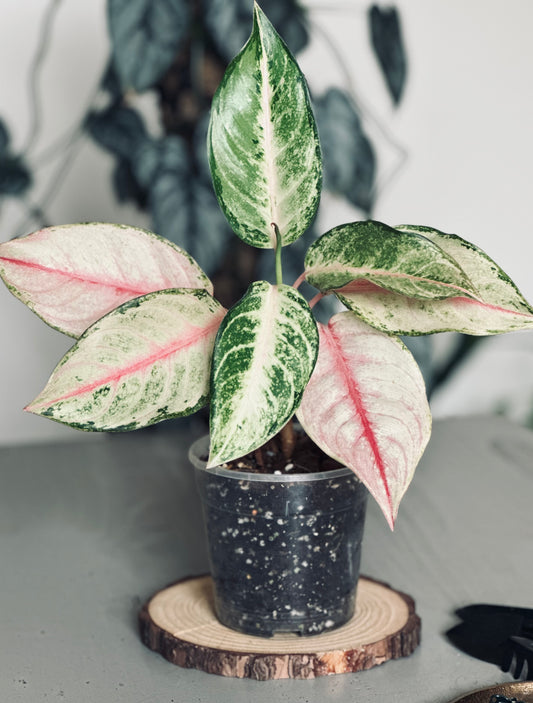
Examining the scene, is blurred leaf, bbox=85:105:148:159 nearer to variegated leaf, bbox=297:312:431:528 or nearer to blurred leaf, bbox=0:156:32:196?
blurred leaf, bbox=0:156:32:196

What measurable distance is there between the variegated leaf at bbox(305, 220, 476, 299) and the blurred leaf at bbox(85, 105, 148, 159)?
80 cm

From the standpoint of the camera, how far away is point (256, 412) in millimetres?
540

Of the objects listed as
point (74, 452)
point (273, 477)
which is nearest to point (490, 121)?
point (74, 452)

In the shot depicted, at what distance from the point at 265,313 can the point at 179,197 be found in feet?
2.61

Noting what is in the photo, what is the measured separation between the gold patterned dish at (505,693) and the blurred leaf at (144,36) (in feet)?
3.41

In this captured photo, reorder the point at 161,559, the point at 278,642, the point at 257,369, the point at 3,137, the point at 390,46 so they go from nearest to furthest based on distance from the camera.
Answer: the point at 257,369, the point at 278,642, the point at 161,559, the point at 3,137, the point at 390,46

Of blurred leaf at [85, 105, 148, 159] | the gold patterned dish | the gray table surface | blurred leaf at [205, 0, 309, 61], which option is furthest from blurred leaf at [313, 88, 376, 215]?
the gold patterned dish

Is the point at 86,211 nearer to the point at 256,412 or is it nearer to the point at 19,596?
the point at 19,596

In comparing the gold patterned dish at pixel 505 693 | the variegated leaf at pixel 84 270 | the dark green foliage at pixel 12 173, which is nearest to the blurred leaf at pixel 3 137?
the dark green foliage at pixel 12 173

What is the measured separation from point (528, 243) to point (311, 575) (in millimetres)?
1027

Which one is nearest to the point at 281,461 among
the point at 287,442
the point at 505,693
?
the point at 287,442

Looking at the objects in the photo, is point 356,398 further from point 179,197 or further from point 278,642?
point 179,197

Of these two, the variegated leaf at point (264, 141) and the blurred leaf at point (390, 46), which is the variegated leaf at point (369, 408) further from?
the blurred leaf at point (390, 46)

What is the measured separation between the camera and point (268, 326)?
0.58 meters
